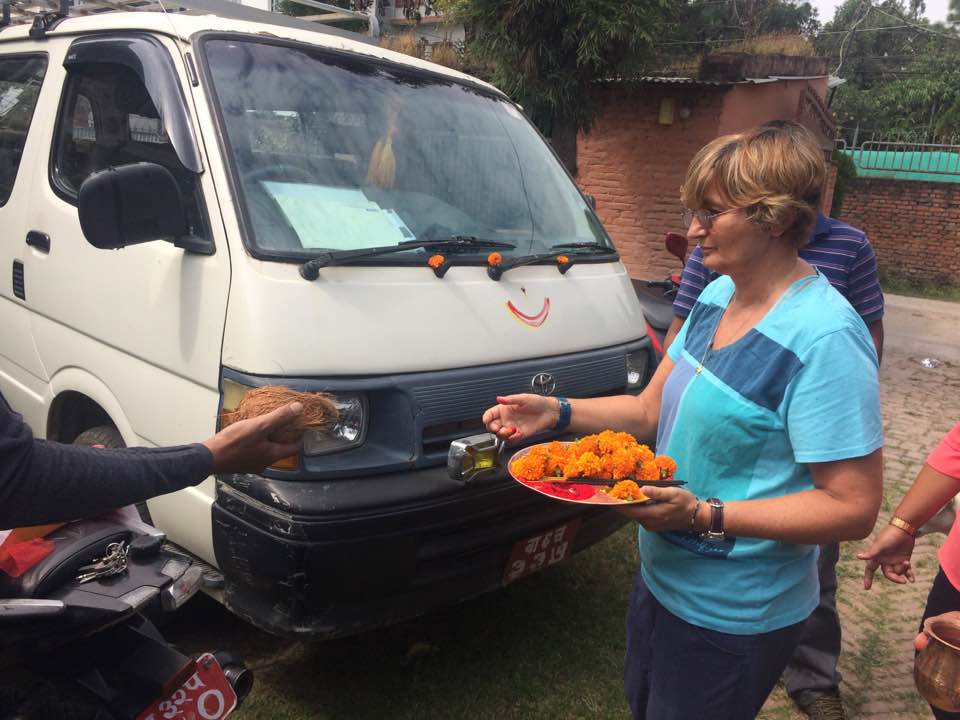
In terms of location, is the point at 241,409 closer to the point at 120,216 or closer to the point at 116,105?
the point at 120,216

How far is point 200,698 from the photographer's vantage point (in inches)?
80.3

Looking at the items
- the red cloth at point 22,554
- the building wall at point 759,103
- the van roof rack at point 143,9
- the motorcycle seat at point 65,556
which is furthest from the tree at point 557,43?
the red cloth at point 22,554

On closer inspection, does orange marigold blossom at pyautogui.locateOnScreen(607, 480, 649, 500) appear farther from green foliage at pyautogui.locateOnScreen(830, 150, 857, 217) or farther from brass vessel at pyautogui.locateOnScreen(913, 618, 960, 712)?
green foliage at pyautogui.locateOnScreen(830, 150, 857, 217)

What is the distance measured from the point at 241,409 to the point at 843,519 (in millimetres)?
1414

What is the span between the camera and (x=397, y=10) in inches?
436

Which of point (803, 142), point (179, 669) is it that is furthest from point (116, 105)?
point (803, 142)

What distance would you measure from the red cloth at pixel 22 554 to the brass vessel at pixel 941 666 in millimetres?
2130

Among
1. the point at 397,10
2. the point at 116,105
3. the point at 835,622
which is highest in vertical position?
the point at 397,10

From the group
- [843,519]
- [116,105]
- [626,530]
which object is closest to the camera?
[843,519]

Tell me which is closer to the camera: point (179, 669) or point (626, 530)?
point (179, 669)

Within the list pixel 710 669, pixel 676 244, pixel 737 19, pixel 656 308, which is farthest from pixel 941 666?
pixel 737 19

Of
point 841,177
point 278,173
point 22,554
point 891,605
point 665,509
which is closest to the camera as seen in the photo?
point 665,509

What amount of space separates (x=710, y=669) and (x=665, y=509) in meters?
0.47

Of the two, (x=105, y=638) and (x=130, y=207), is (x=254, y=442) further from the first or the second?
(x=130, y=207)
